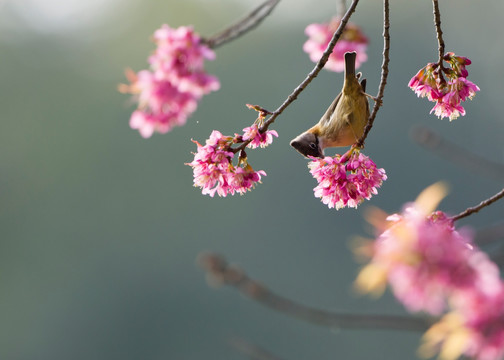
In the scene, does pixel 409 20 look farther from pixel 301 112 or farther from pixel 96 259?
pixel 96 259

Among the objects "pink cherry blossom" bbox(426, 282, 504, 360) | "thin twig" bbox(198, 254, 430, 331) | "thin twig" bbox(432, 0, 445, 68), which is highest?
"thin twig" bbox(432, 0, 445, 68)

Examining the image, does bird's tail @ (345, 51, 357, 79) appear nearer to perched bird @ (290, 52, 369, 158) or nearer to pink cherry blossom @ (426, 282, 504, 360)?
perched bird @ (290, 52, 369, 158)

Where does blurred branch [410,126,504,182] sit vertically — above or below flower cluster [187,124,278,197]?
above

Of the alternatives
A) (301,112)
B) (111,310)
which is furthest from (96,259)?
(301,112)

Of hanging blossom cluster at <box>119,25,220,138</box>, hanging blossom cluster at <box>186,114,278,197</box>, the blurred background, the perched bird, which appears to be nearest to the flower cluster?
hanging blossom cluster at <box>186,114,278,197</box>

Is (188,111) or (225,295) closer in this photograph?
(188,111)

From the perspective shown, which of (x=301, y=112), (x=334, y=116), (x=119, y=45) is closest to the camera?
(x=334, y=116)

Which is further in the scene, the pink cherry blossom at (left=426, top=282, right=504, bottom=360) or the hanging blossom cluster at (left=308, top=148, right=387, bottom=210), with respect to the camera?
the hanging blossom cluster at (left=308, top=148, right=387, bottom=210)

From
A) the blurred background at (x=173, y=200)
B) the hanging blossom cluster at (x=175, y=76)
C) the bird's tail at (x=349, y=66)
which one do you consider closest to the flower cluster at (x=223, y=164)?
the hanging blossom cluster at (x=175, y=76)
